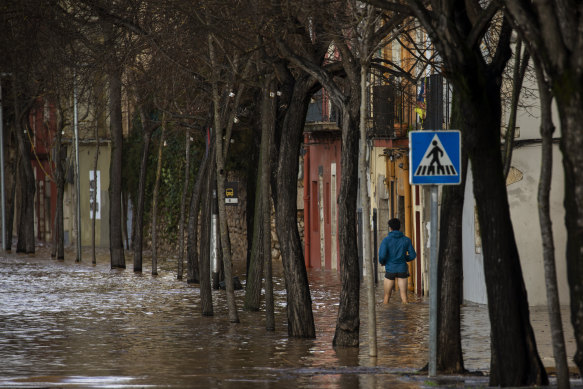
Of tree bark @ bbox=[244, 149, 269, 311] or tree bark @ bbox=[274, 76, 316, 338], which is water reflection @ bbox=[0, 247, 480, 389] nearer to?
tree bark @ bbox=[274, 76, 316, 338]

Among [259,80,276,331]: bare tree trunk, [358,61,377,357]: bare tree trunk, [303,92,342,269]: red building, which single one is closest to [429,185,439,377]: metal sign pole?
[358,61,377,357]: bare tree trunk

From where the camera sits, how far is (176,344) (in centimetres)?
1889

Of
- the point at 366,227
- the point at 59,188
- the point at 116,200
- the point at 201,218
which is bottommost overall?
the point at 366,227

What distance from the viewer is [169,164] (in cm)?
5388

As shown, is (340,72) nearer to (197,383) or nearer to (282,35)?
(282,35)

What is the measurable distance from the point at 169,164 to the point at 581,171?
4351cm

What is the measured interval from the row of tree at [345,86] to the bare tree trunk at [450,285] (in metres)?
0.01

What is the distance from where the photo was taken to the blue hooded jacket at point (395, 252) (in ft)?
88.4

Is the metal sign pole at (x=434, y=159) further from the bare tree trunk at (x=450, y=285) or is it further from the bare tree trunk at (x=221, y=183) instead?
the bare tree trunk at (x=221, y=183)

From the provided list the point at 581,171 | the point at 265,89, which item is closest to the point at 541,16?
the point at 581,171

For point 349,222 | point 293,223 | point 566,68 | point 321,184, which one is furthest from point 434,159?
point 321,184

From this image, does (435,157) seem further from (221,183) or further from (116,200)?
(116,200)

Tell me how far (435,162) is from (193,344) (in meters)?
6.19

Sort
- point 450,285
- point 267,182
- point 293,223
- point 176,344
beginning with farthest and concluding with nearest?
point 267,182, point 293,223, point 176,344, point 450,285
